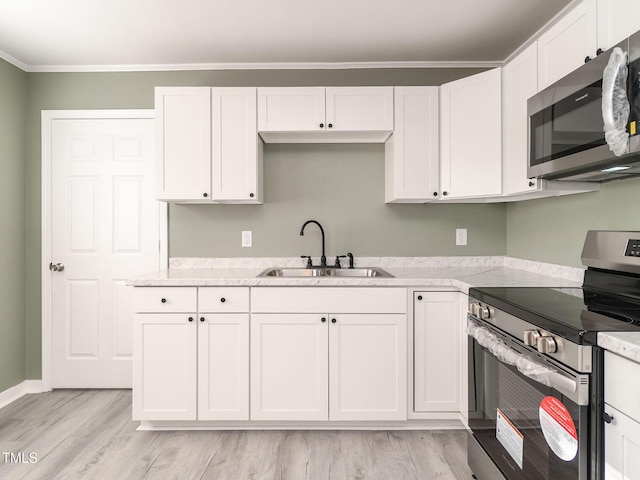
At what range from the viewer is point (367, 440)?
2340mm

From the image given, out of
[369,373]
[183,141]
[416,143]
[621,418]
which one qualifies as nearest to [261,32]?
[183,141]

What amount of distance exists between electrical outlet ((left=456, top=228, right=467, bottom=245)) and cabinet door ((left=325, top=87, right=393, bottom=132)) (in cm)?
100

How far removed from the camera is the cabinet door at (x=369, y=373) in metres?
2.37

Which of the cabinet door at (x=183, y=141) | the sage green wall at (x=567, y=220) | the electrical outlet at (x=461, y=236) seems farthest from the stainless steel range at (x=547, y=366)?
the cabinet door at (x=183, y=141)

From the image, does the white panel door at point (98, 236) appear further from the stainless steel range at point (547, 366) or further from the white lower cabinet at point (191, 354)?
the stainless steel range at point (547, 366)

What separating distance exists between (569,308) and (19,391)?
3.61 m

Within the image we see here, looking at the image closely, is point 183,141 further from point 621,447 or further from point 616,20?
point 621,447

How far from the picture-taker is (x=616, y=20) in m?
1.52

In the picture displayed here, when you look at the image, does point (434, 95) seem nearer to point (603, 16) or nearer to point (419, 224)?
point (419, 224)

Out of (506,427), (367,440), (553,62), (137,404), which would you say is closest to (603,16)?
(553,62)

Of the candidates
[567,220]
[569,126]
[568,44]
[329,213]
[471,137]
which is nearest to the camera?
[569,126]

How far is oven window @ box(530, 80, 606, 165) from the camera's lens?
1490mm

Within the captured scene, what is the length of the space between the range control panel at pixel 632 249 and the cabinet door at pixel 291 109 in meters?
1.79

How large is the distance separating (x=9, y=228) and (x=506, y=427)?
3.38 metres
